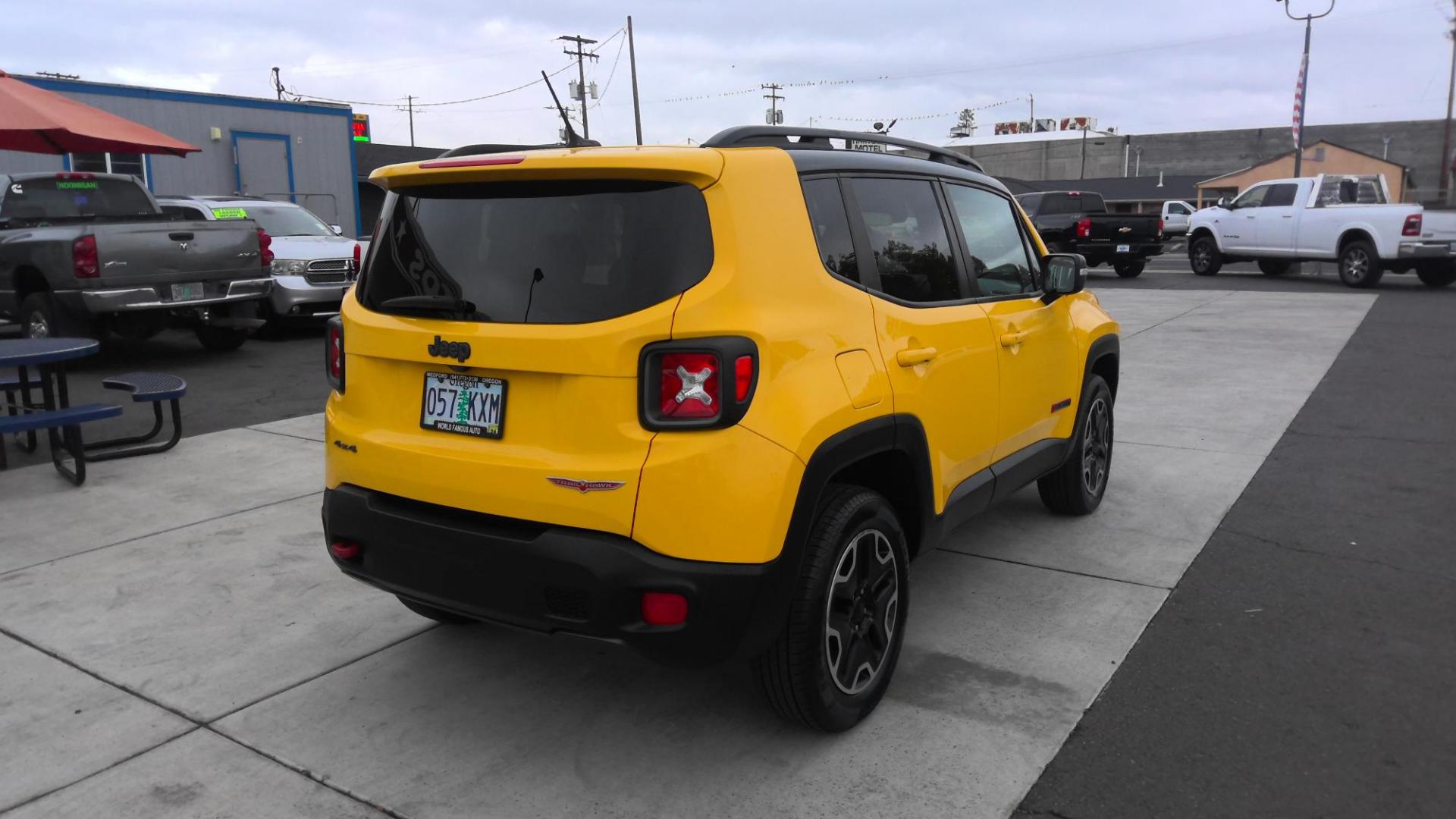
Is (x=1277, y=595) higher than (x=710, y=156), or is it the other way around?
(x=710, y=156)

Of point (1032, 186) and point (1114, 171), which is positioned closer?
point (1032, 186)

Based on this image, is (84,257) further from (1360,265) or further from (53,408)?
(1360,265)

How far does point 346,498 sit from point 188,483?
3.64 meters

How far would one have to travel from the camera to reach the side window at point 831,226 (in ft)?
10.8

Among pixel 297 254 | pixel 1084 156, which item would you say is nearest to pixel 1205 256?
pixel 297 254

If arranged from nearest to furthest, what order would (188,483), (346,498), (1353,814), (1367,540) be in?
1. (1353,814)
2. (346,498)
3. (1367,540)
4. (188,483)

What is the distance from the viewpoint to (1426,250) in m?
17.2

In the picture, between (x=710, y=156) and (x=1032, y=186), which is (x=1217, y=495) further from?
(x=1032, y=186)

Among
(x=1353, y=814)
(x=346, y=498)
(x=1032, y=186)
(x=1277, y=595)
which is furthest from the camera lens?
(x=1032, y=186)

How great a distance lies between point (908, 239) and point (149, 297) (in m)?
8.80

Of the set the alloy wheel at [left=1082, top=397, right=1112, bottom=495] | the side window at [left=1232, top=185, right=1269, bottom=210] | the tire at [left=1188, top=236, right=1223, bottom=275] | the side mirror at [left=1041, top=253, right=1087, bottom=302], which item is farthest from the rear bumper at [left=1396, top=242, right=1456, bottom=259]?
the side mirror at [left=1041, top=253, right=1087, bottom=302]

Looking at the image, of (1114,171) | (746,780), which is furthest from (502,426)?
(1114,171)

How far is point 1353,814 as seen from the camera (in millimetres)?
2877

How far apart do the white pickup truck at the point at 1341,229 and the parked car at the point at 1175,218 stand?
43.1ft
